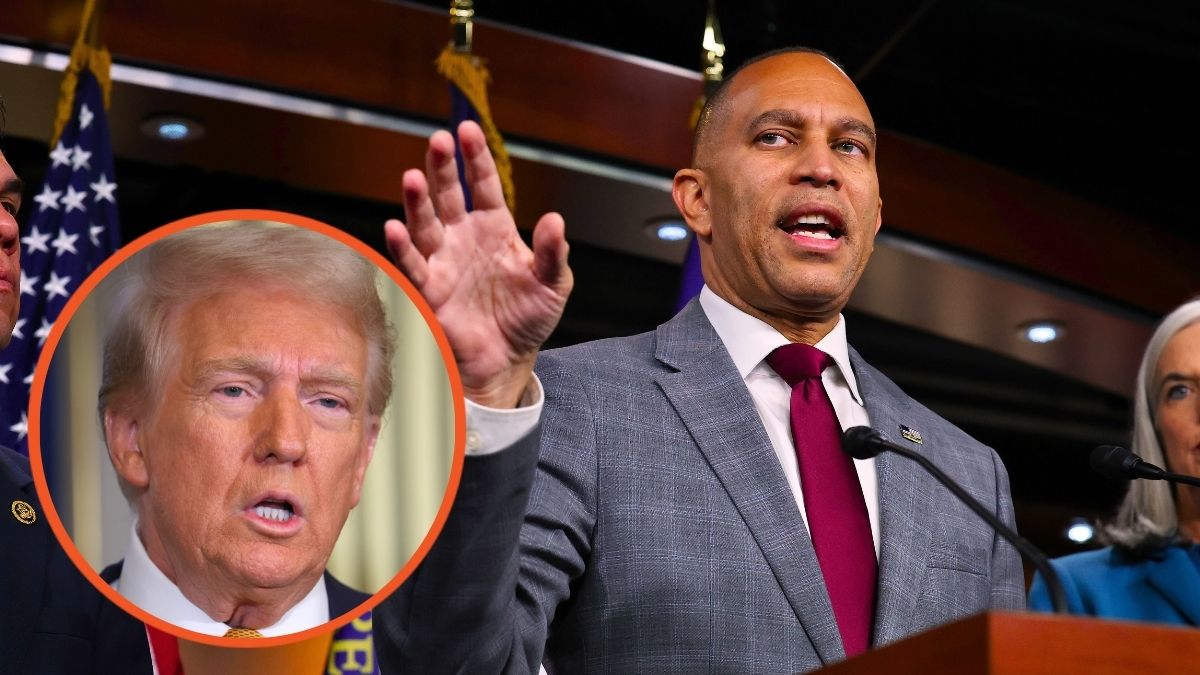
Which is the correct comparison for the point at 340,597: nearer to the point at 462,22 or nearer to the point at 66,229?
the point at 66,229

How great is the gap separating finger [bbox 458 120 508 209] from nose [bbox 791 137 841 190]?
780mm

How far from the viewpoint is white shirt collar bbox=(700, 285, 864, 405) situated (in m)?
2.15

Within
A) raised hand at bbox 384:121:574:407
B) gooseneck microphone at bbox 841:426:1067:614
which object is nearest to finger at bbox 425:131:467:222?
raised hand at bbox 384:121:574:407

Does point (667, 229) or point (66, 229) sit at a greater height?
point (667, 229)

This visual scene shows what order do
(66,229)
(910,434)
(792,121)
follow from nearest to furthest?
(910,434)
(792,121)
(66,229)

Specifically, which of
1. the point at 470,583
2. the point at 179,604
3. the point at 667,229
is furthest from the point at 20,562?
the point at 667,229

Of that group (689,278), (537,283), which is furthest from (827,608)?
(689,278)

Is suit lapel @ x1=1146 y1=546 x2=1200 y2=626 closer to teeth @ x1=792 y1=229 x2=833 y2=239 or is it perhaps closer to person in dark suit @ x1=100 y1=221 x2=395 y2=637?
teeth @ x1=792 y1=229 x2=833 y2=239

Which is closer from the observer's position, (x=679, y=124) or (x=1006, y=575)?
(x=1006, y=575)

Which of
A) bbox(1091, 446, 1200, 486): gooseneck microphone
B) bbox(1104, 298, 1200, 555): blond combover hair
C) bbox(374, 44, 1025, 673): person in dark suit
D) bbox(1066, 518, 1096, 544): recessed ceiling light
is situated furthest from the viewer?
bbox(1066, 518, 1096, 544): recessed ceiling light

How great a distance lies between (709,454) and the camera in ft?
6.49

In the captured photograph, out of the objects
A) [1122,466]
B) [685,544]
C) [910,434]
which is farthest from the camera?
[910,434]

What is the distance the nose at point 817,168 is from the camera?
218cm

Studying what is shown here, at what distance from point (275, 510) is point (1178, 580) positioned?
70.1 inches
